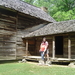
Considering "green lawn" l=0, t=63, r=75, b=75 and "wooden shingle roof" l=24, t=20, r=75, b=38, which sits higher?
"wooden shingle roof" l=24, t=20, r=75, b=38

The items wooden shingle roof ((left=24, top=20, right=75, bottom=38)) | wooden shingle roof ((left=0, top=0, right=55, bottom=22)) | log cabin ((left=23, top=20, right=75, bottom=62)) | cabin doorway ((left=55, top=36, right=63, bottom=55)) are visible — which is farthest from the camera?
cabin doorway ((left=55, top=36, right=63, bottom=55))

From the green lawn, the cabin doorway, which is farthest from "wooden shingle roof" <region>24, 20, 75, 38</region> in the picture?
the green lawn

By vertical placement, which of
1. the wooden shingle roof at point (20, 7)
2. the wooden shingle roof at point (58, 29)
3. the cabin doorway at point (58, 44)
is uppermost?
the wooden shingle roof at point (20, 7)

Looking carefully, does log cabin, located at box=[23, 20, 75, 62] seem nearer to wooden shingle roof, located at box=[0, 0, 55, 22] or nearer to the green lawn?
wooden shingle roof, located at box=[0, 0, 55, 22]

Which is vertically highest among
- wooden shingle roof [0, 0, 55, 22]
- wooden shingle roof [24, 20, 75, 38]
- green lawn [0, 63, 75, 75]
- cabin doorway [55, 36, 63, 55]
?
wooden shingle roof [0, 0, 55, 22]

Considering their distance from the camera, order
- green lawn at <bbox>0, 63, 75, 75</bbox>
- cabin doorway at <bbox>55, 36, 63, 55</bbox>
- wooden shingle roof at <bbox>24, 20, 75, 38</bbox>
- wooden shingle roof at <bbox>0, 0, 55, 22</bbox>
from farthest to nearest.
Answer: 1. cabin doorway at <bbox>55, 36, 63, 55</bbox>
2. wooden shingle roof at <bbox>0, 0, 55, 22</bbox>
3. wooden shingle roof at <bbox>24, 20, 75, 38</bbox>
4. green lawn at <bbox>0, 63, 75, 75</bbox>

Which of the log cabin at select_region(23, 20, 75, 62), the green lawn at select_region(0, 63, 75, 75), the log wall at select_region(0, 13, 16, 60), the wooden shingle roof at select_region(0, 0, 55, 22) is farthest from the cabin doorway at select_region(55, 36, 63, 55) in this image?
the green lawn at select_region(0, 63, 75, 75)

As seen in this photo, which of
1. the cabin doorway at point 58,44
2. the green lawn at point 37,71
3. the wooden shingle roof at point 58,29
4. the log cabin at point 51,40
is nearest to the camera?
the green lawn at point 37,71

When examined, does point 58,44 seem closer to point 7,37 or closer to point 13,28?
point 13,28

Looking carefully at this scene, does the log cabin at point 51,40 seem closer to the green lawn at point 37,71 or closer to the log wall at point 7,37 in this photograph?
the log wall at point 7,37

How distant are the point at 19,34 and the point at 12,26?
3.97 ft

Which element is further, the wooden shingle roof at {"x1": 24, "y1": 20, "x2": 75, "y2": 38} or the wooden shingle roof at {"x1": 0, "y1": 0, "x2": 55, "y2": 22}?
the wooden shingle roof at {"x1": 0, "y1": 0, "x2": 55, "y2": 22}

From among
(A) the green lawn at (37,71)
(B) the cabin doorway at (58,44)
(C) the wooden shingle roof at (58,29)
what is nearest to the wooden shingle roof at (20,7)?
(C) the wooden shingle roof at (58,29)

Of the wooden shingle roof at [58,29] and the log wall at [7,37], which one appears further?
the log wall at [7,37]
